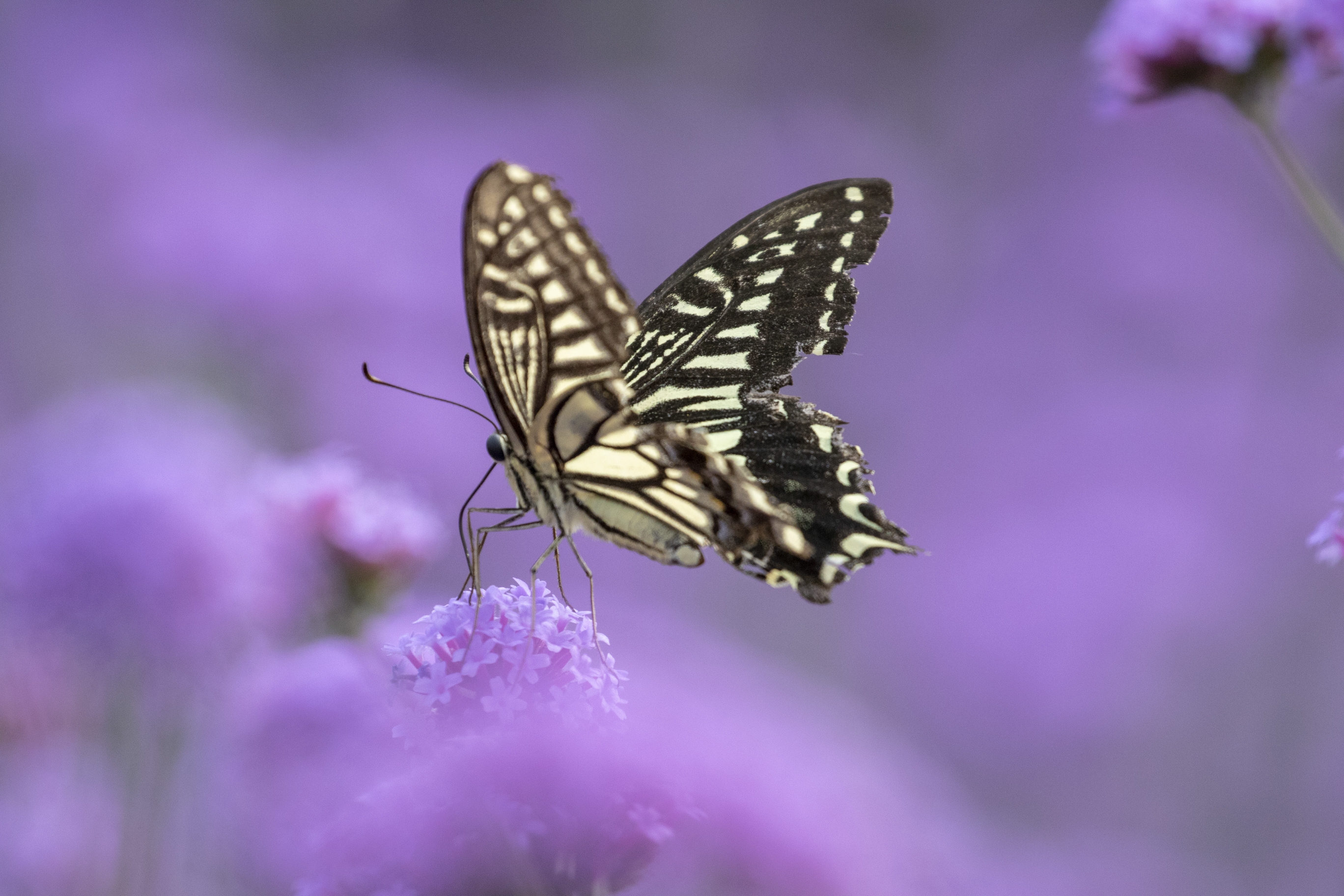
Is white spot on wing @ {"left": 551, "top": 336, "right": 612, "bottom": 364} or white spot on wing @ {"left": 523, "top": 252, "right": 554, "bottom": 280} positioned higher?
white spot on wing @ {"left": 523, "top": 252, "right": 554, "bottom": 280}

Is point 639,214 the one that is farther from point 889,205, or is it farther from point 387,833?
point 387,833

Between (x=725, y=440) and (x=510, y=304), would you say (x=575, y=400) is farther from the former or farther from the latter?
(x=725, y=440)

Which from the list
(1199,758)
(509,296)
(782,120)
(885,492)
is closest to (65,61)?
(782,120)

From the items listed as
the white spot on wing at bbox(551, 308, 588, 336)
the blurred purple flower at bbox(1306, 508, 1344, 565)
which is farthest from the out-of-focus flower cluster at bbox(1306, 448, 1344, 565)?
the white spot on wing at bbox(551, 308, 588, 336)

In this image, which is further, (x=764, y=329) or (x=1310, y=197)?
(x=764, y=329)

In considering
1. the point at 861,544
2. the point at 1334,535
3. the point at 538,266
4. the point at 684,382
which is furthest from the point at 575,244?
the point at 1334,535

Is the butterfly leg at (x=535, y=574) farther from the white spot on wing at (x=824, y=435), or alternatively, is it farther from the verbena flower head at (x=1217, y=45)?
the verbena flower head at (x=1217, y=45)

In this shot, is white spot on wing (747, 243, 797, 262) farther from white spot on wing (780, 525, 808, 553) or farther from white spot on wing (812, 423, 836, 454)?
white spot on wing (780, 525, 808, 553)
